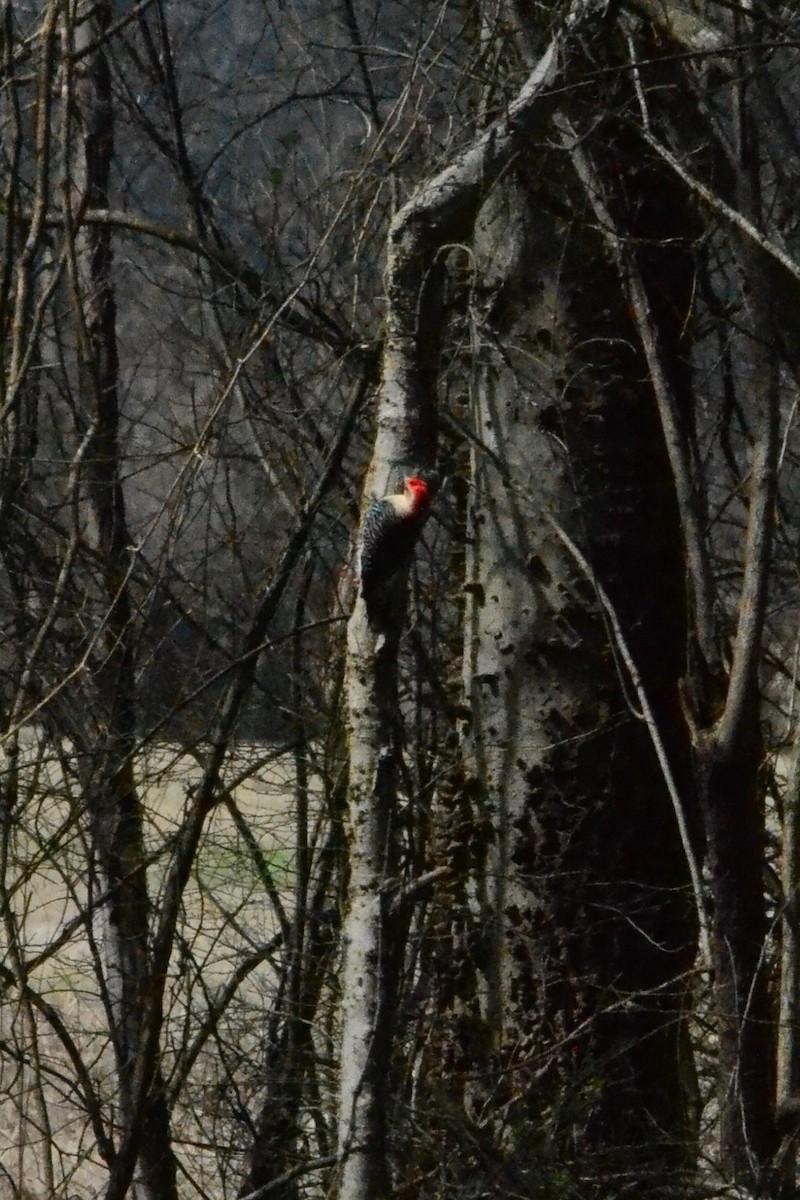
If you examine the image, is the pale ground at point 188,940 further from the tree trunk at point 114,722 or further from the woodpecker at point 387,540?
the woodpecker at point 387,540

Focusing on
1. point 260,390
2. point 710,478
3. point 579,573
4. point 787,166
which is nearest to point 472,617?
point 579,573

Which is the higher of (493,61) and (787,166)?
(493,61)

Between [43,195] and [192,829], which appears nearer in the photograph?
[43,195]

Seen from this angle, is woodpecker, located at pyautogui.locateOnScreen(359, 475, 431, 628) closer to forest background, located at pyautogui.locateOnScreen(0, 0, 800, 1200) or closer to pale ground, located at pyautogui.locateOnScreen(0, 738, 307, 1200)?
Result: forest background, located at pyautogui.locateOnScreen(0, 0, 800, 1200)

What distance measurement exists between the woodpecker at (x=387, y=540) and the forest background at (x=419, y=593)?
0.04m

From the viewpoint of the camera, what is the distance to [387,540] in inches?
113

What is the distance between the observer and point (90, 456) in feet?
16.5

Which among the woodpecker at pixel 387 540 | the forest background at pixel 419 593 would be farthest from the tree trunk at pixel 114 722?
the woodpecker at pixel 387 540

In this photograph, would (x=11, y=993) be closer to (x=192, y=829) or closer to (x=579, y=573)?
(x=192, y=829)

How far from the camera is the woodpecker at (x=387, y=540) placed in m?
2.87

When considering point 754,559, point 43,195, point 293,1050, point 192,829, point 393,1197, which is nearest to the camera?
point 43,195

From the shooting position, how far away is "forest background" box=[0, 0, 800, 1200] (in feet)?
10.4

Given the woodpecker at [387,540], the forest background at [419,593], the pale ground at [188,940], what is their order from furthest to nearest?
the pale ground at [188,940] < the forest background at [419,593] < the woodpecker at [387,540]

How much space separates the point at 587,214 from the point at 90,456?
1885mm
